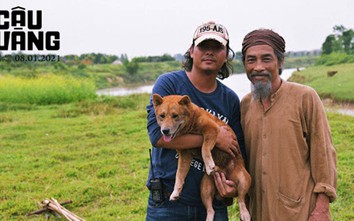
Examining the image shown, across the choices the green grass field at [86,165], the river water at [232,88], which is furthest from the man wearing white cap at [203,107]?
the river water at [232,88]

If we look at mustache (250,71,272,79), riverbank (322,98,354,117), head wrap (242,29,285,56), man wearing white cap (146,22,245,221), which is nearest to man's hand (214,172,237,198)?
man wearing white cap (146,22,245,221)

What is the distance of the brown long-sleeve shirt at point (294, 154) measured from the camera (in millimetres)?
2801

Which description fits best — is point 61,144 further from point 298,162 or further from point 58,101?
point 58,101

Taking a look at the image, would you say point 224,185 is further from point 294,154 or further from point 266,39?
point 266,39

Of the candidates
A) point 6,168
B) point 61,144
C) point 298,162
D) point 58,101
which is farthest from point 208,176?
point 58,101

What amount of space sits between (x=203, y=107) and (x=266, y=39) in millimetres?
683

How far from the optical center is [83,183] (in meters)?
8.12

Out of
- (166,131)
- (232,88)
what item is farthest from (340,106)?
(166,131)

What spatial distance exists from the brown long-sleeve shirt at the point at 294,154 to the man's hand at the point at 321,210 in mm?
40

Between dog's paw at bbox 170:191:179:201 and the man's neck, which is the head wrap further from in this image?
dog's paw at bbox 170:191:179:201

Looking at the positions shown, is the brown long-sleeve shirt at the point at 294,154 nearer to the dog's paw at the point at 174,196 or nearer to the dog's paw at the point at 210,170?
the dog's paw at the point at 210,170

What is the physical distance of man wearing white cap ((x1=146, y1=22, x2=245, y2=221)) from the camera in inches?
121

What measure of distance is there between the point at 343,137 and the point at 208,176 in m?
8.75

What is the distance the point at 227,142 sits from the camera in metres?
3.08
